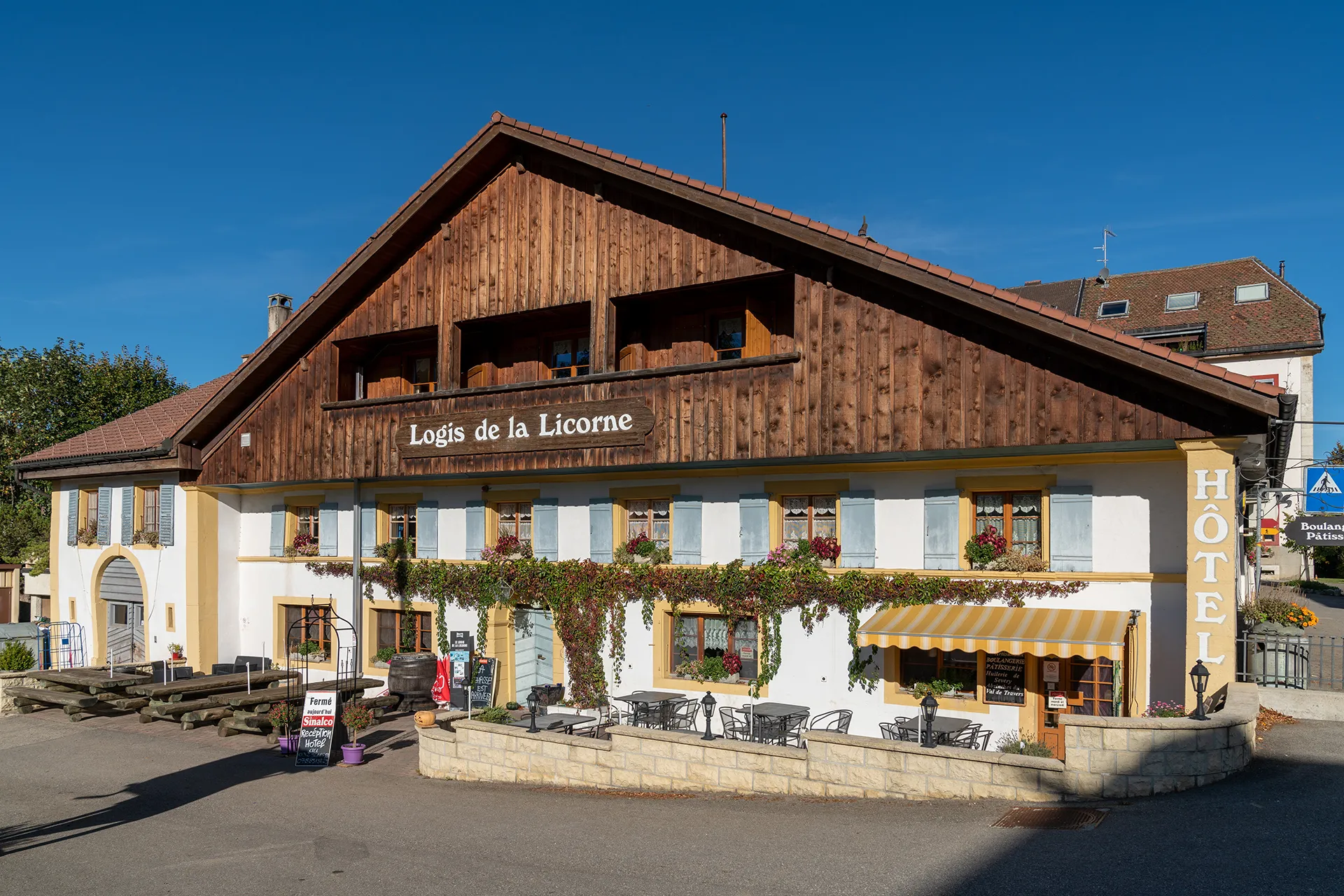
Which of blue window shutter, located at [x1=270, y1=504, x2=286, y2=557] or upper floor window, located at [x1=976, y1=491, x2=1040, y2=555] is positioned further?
blue window shutter, located at [x1=270, y1=504, x2=286, y2=557]

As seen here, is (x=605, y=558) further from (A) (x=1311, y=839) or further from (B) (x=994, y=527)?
(A) (x=1311, y=839)

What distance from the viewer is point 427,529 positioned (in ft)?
69.1

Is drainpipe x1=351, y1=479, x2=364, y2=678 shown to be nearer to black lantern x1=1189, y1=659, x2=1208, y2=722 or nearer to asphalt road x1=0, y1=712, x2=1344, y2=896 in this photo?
asphalt road x1=0, y1=712, x2=1344, y2=896

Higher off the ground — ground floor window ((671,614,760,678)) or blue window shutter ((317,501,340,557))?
blue window shutter ((317,501,340,557))

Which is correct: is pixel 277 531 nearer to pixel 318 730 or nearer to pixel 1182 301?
pixel 318 730

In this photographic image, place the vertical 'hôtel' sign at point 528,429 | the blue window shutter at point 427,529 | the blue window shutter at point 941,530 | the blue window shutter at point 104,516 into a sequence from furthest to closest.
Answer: the blue window shutter at point 104,516, the blue window shutter at point 427,529, the vertical 'hôtel' sign at point 528,429, the blue window shutter at point 941,530

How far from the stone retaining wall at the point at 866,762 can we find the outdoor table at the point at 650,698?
266cm

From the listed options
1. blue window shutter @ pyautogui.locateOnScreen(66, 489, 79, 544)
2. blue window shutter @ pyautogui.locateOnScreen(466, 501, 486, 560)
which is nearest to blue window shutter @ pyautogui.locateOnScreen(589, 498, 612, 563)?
blue window shutter @ pyautogui.locateOnScreen(466, 501, 486, 560)

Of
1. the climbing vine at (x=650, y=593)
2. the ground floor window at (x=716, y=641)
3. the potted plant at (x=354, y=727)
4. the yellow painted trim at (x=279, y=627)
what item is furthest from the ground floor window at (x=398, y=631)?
the ground floor window at (x=716, y=641)

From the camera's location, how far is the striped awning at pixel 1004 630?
12977 millimetres

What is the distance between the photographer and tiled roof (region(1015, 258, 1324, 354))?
41.4 meters

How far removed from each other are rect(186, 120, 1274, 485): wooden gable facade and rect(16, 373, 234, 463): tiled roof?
2.37 meters

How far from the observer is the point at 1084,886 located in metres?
8.02

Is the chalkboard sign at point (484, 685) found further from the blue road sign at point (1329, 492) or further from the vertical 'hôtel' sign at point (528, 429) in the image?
the blue road sign at point (1329, 492)
